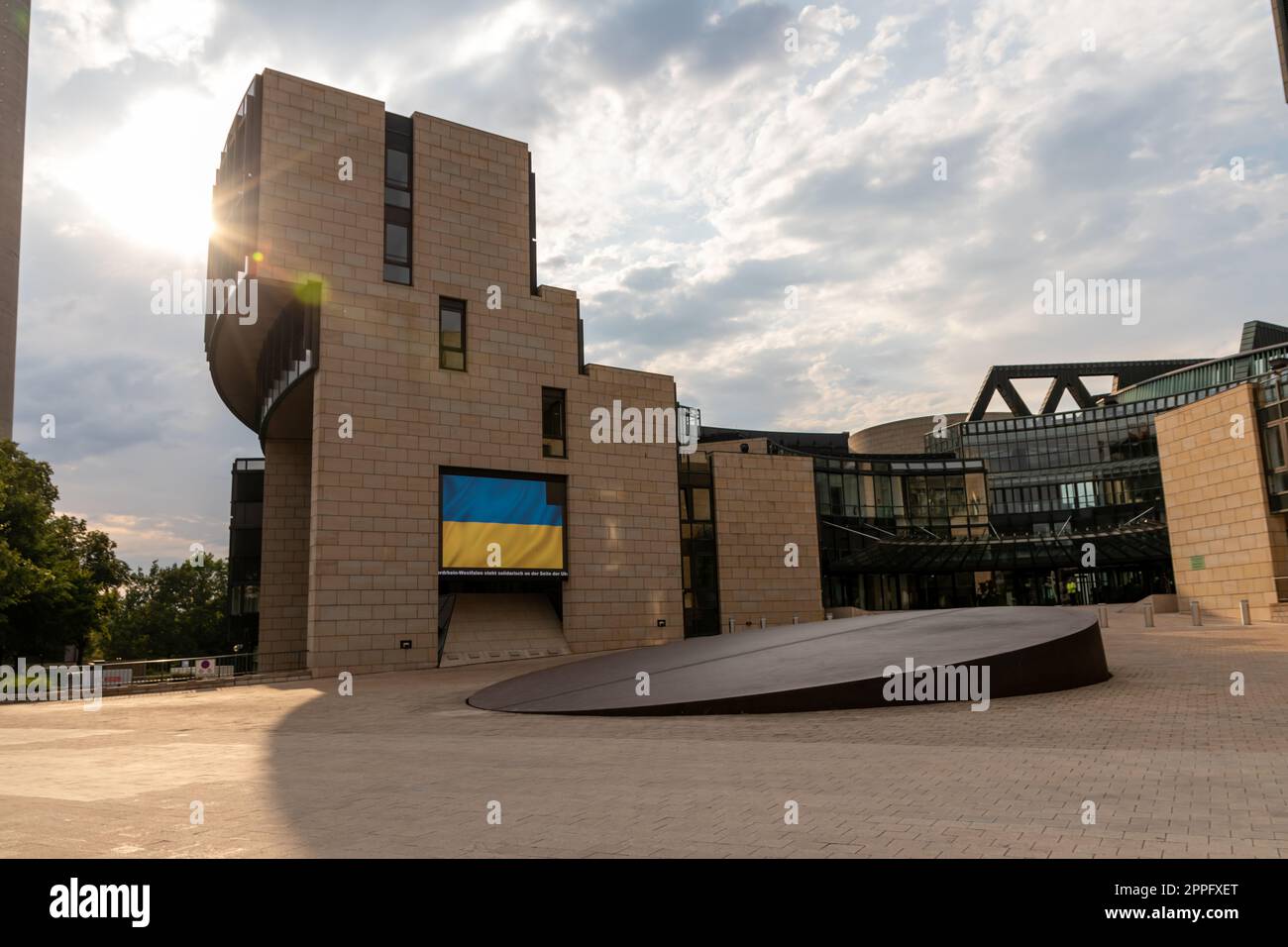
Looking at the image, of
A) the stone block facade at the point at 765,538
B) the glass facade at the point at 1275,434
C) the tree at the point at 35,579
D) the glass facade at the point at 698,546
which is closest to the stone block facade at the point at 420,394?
the glass facade at the point at 698,546

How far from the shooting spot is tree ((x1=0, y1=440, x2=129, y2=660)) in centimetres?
3703

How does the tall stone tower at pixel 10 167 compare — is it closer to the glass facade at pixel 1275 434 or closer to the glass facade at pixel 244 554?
the glass facade at pixel 244 554

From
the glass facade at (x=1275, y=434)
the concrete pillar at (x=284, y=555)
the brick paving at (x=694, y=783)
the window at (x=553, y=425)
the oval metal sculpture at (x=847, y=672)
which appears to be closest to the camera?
the brick paving at (x=694, y=783)

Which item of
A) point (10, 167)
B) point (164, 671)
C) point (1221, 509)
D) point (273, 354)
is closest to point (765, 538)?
point (1221, 509)

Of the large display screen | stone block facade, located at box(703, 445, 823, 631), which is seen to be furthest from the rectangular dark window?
stone block facade, located at box(703, 445, 823, 631)

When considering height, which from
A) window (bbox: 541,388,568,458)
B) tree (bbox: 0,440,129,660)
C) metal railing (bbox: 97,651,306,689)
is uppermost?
window (bbox: 541,388,568,458)

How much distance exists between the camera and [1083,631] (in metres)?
17.3

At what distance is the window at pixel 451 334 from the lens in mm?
35906

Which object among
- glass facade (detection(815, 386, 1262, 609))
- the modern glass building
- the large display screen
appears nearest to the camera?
the large display screen

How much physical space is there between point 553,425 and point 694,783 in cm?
3084

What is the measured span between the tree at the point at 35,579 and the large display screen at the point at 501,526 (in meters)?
19.2

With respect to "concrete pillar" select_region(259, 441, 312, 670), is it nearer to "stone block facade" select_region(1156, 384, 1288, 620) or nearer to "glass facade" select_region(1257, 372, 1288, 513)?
"stone block facade" select_region(1156, 384, 1288, 620)

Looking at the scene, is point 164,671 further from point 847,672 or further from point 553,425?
point 847,672
